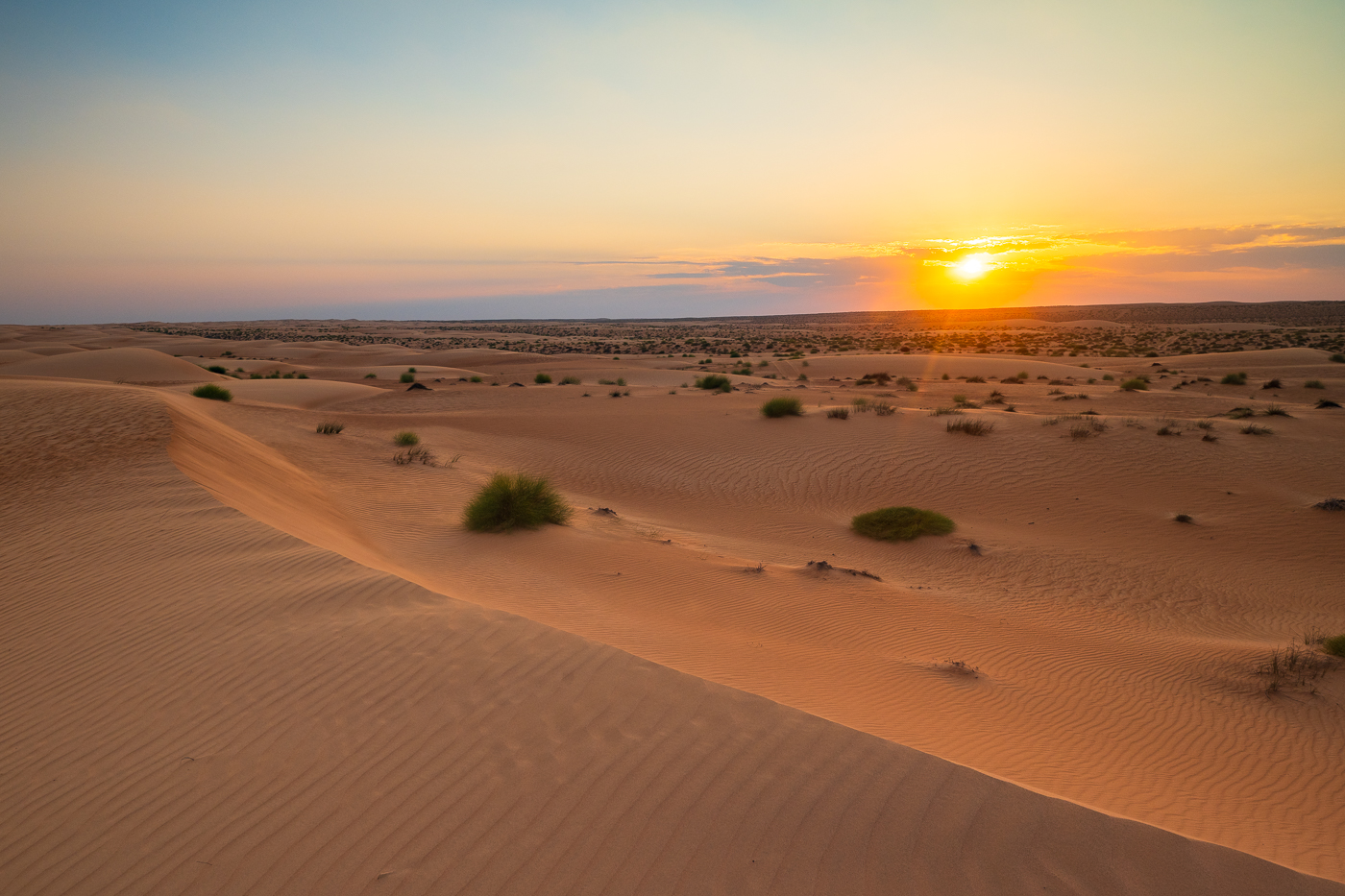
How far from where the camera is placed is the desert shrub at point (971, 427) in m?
17.6

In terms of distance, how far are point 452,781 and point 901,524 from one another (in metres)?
10.1

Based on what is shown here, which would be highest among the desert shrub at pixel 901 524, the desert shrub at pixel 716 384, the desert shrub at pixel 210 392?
the desert shrub at pixel 210 392

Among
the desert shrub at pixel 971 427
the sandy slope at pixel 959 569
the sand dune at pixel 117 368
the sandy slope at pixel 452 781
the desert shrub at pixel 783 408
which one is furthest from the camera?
the sand dune at pixel 117 368

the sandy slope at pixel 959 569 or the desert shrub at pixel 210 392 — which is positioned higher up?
the desert shrub at pixel 210 392

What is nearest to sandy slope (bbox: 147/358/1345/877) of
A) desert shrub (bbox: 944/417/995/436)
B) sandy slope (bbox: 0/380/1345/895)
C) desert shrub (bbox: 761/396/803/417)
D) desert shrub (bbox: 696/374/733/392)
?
desert shrub (bbox: 944/417/995/436)

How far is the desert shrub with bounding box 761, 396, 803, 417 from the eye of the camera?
2041 centimetres

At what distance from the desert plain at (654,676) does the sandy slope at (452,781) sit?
0.02m

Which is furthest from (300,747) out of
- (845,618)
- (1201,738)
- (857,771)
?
(1201,738)

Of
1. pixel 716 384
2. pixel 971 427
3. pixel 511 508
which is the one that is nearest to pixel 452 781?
pixel 511 508

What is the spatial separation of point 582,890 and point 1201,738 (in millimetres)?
5317

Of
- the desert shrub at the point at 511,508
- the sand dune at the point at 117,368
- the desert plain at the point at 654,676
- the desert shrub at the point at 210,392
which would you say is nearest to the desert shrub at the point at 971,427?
the desert plain at the point at 654,676

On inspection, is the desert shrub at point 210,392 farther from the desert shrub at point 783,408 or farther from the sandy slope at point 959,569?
the desert shrub at point 783,408

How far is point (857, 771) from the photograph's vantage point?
3893mm

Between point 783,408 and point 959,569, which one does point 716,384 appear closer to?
point 783,408
